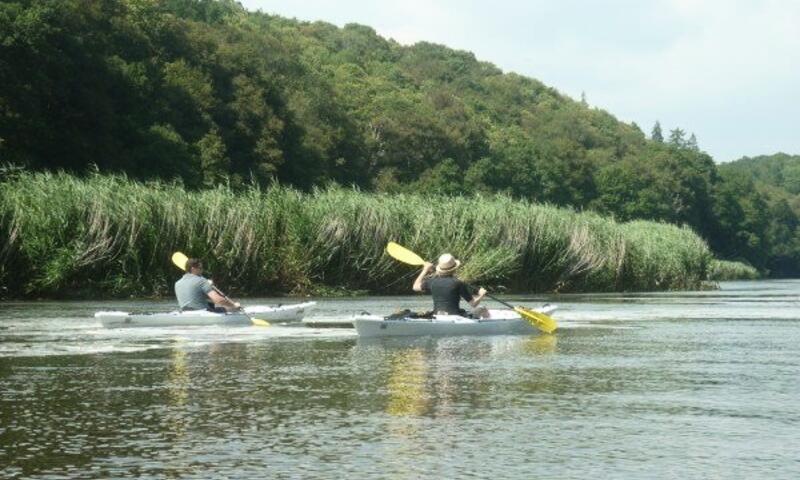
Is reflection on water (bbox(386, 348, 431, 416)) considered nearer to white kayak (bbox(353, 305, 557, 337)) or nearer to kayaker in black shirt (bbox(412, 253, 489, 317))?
white kayak (bbox(353, 305, 557, 337))

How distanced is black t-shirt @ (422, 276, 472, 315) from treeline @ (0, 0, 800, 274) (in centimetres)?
2263

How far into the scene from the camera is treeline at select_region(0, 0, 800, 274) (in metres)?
53.1

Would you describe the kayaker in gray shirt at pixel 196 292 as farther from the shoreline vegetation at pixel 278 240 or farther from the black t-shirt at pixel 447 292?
the shoreline vegetation at pixel 278 240

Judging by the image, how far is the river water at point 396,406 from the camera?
8.52 m

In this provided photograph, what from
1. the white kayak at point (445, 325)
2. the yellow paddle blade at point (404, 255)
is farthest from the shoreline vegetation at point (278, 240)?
the white kayak at point (445, 325)

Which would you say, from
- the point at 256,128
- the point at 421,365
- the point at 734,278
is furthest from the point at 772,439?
the point at 734,278

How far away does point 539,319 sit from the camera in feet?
68.3

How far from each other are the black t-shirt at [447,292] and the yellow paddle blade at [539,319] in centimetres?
109

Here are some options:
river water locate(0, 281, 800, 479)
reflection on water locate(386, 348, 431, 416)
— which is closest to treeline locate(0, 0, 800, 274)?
river water locate(0, 281, 800, 479)

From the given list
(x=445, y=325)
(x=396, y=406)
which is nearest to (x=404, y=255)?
(x=445, y=325)

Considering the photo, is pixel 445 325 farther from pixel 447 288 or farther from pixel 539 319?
pixel 539 319

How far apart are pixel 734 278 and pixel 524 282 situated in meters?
62.5

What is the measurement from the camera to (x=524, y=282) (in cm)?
4116

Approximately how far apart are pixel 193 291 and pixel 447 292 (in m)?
4.56
